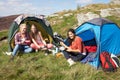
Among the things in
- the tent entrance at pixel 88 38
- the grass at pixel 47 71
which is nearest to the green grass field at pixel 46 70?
the grass at pixel 47 71

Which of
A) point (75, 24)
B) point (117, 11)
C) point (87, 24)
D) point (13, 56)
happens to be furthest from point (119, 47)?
point (117, 11)

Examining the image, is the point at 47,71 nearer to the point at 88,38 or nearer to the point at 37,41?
the point at 37,41

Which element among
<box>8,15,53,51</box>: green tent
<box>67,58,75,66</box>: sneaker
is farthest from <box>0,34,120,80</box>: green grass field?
<box>8,15,53,51</box>: green tent

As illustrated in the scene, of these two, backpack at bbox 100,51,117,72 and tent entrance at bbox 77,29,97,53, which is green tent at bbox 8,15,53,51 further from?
backpack at bbox 100,51,117,72

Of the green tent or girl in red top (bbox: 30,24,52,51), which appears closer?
girl in red top (bbox: 30,24,52,51)

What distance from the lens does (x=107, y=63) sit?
9383 millimetres

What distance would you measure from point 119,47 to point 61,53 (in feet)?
8.68

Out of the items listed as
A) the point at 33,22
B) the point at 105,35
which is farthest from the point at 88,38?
the point at 33,22

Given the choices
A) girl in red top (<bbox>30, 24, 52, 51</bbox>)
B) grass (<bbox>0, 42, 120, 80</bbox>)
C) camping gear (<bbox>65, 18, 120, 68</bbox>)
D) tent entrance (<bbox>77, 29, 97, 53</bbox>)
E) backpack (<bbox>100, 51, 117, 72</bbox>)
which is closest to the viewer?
grass (<bbox>0, 42, 120, 80</bbox>)

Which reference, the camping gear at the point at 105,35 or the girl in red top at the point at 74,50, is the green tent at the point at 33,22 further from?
the girl in red top at the point at 74,50

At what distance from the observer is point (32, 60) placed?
420 inches

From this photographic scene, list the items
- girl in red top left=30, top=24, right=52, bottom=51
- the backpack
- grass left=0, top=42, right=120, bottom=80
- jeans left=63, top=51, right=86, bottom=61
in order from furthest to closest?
1. girl in red top left=30, top=24, right=52, bottom=51
2. jeans left=63, top=51, right=86, bottom=61
3. the backpack
4. grass left=0, top=42, right=120, bottom=80

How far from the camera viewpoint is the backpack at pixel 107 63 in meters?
9.21

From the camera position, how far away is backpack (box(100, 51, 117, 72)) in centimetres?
921
